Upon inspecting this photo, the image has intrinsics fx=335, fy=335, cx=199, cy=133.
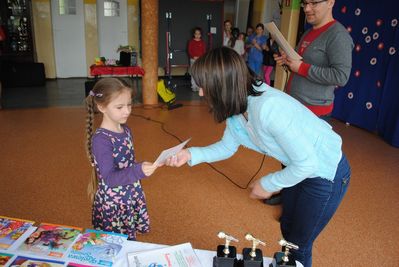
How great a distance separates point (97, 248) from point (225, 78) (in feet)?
2.31

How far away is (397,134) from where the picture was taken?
400cm

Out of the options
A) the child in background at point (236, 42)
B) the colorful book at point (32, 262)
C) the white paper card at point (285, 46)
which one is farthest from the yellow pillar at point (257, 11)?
the colorful book at point (32, 262)

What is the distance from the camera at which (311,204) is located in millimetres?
1251

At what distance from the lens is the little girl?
4.84 feet

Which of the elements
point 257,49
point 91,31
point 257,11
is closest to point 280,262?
point 257,49

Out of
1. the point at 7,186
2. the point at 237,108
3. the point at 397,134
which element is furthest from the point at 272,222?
the point at 397,134

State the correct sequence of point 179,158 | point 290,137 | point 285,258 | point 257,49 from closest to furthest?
1. point 285,258
2. point 290,137
3. point 179,158
4. point 257,49

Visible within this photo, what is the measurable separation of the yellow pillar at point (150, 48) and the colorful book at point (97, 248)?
4488 mm

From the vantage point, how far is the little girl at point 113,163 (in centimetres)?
148

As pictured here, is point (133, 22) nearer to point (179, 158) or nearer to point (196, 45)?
point (196, 45)

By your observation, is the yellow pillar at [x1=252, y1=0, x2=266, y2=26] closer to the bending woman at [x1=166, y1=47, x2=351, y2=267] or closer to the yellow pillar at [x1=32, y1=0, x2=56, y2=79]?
the yellow pillar at [x1=32, y1=0, x2=56, y2=79]

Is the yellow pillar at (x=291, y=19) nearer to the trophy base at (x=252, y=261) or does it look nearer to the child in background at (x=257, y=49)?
the child in background at (x=257, y=49)

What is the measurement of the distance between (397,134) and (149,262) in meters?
3.88

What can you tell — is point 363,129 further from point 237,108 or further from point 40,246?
point 40,246
